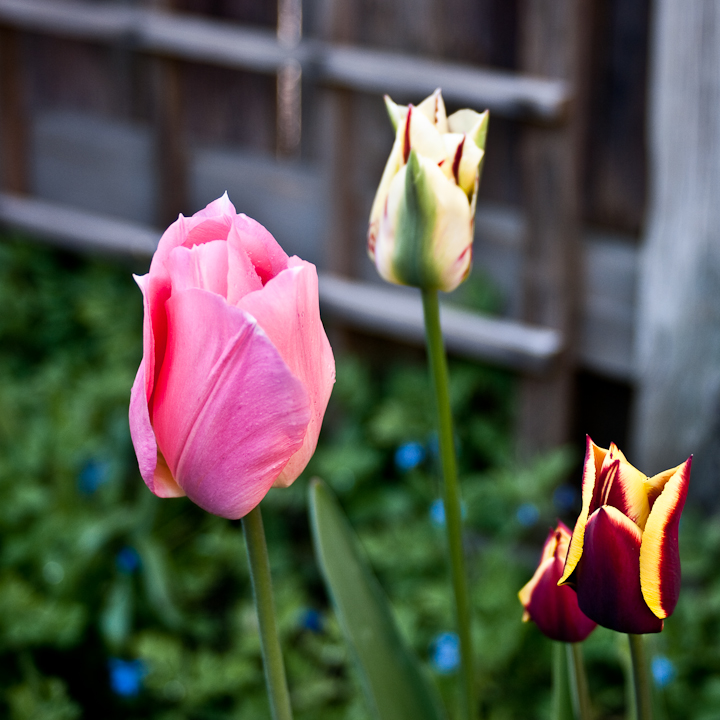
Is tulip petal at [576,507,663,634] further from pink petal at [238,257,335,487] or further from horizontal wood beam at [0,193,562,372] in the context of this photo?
horizontal wood beam at [0,193,562,372]

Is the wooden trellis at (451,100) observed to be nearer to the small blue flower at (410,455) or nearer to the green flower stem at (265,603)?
the small blue flower at (410,455)

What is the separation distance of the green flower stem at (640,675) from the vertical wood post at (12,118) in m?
3.15

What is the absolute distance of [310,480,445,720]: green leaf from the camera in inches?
23.6

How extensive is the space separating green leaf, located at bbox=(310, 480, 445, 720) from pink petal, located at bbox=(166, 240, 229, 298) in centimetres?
27

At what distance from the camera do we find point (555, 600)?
0.46m

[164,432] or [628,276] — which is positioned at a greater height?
[164,432]

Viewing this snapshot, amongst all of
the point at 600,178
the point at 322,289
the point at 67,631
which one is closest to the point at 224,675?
the point at 67,631

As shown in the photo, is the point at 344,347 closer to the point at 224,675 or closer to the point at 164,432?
the point at 224,675

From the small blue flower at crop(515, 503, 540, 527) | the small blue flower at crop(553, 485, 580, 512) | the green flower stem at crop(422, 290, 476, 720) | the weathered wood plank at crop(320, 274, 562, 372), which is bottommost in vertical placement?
the small blue flower at crop(553, 485, 580, 512)

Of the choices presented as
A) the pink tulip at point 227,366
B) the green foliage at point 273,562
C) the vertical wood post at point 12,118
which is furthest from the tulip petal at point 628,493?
the vertical wood post at point 12,118

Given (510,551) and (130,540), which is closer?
(130,540)

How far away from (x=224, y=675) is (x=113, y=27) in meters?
1.93

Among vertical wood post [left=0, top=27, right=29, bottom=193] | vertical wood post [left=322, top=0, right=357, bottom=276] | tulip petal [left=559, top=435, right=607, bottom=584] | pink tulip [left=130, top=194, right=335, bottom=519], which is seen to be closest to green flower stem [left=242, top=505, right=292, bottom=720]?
pink tulip [left=130, top=194, right=335, bottom=519]

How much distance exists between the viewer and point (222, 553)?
194 cm
